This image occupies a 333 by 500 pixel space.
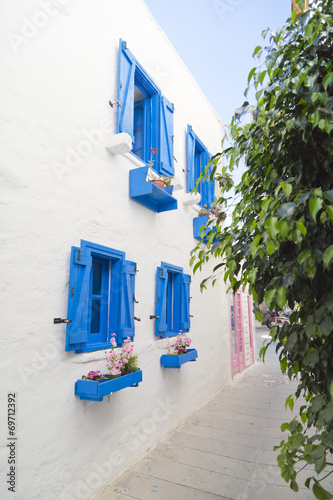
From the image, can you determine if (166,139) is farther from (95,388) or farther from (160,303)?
(95,388)

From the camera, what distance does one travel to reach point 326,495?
4.20ft

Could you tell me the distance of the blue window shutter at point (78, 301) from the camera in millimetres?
2648

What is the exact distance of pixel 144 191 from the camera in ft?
11.8

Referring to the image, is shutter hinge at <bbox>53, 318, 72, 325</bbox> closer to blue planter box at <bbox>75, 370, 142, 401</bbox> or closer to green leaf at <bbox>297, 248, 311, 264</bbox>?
blue planter box at <bbox>75, 370, 142, 401</bbox>

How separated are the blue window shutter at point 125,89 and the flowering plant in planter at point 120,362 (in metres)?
2.35

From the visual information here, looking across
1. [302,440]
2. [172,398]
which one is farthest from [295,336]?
[172,398]

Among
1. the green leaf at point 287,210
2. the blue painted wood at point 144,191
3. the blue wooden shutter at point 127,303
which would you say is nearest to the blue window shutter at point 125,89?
the blue painted wood at point 144,191

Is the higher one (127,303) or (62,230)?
(62,230)

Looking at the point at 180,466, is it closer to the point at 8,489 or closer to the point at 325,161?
the point at 8,489

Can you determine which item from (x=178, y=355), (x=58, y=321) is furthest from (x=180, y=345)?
(x=58, y=321)

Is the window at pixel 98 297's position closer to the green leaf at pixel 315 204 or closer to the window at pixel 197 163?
the green leaf at pixel 315 204

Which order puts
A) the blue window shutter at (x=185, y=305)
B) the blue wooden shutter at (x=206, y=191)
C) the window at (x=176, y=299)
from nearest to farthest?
the window at (x=176, y=299)
the blue window shutter at (x=185, y=305)
the blue wooden shutter at (x=206, y=191)

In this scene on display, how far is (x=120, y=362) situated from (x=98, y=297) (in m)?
0.68

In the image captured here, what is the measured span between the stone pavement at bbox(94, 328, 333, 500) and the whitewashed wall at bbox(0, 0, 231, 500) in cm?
22
